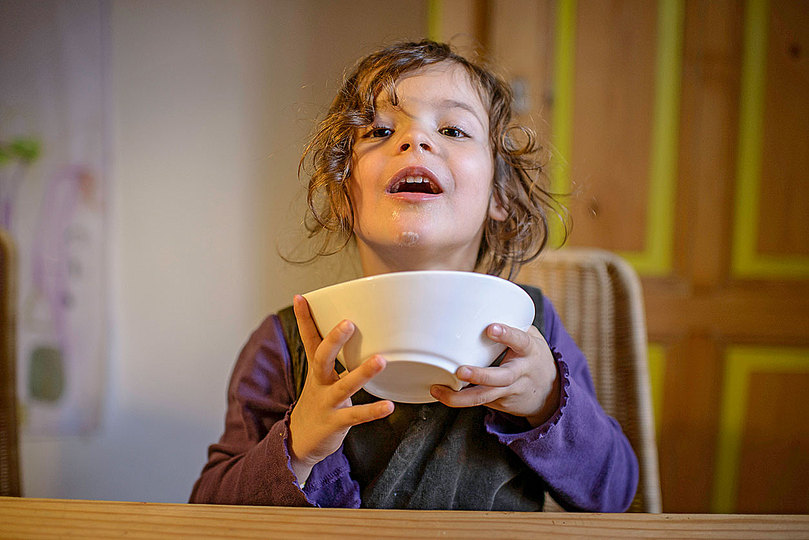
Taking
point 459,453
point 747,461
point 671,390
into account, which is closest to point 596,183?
point 671,390

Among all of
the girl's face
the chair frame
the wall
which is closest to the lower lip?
the girl's face

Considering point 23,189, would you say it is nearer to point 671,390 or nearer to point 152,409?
point 152,409

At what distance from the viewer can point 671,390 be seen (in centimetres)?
146

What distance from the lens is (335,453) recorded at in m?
0.56

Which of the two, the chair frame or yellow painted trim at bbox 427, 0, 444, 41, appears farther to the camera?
yellow painted trim at bbox 427, 0, 444, 41

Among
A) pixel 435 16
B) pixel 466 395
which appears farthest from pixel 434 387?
pixel 435 16

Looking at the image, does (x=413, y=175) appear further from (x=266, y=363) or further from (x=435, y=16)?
Result: (x=435, y=16)

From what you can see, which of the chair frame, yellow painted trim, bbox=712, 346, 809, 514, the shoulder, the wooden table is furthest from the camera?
yellow painted trim, bbox=712, 346, 809, 514

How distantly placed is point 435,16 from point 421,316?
1.13 metres

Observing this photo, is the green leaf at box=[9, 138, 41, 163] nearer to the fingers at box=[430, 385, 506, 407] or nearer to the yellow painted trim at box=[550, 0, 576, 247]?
the yellow painted trim at box=[550, 0, 576, 247]

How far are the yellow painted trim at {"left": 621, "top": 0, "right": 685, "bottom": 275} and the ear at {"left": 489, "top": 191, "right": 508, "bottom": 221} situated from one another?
0.86m

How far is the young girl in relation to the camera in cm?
47

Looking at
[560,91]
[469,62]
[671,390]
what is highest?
[560,91]

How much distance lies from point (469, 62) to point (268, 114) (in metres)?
1.04
